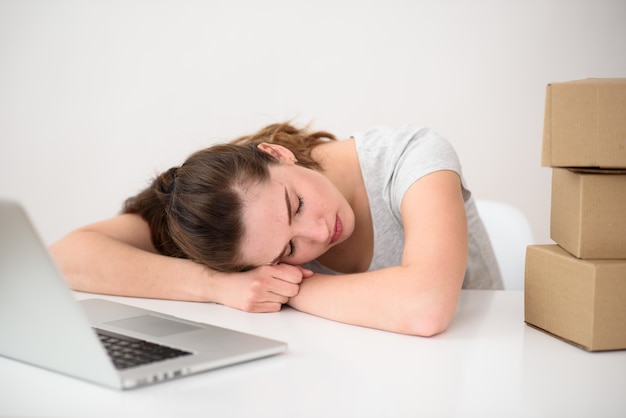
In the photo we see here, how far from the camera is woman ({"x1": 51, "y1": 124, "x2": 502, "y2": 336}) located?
116 cm

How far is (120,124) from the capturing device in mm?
2803

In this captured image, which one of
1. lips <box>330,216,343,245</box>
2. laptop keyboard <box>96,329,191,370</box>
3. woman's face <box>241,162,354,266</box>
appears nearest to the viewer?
laptop keyboard <box>96,329,191,370</box>

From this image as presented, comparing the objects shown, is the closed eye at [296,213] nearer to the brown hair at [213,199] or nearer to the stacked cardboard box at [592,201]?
the brown hair at [213,199]

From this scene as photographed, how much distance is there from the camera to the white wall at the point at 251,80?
2.70 metres

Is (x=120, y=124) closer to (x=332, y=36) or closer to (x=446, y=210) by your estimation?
(x=332, y=36)

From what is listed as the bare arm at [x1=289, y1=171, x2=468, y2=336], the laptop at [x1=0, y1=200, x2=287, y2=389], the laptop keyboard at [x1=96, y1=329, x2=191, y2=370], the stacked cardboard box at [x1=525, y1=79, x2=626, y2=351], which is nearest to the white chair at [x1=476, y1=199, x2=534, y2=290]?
the bare arm at [x1=289, y1=171, x2=468, y2=336]

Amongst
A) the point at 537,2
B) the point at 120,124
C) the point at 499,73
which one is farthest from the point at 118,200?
the point at 537,2

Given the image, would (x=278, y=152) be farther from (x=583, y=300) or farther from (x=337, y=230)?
(x=583, y=300)

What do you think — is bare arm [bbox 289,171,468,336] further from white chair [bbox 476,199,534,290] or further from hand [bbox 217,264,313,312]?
white chair [bbox 476,199,534,290]

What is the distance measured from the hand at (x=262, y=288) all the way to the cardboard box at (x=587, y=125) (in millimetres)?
491

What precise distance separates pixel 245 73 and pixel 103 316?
178cm

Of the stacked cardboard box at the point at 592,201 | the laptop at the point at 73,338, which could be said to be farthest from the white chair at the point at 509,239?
the laptop at the point at 73,338

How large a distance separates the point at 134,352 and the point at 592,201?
61 centimetres

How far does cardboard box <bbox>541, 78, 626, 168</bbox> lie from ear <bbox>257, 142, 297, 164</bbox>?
54 centimetres
